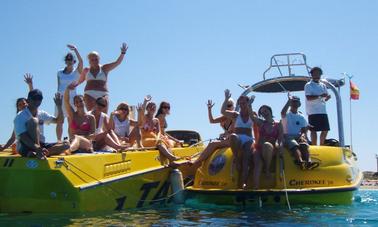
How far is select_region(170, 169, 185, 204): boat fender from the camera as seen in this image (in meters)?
10.8

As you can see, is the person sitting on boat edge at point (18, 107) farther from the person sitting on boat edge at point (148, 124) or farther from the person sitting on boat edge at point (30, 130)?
the person sitting on boat edge at point (148, 124)

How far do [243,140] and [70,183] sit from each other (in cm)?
355

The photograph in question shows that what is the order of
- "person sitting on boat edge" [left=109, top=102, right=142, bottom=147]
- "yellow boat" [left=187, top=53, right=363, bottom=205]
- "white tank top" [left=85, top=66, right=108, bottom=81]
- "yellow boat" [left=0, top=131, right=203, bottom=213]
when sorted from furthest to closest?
"white tank top" [left=85, top=66, right=108, bottom=81] < "person sitting on boat edge" [left=109, top=102, right=142, bottom=147] < "yellow boat" [left=187, top=53, right=363, bottom=205] < "yellow boat" [left=0, top=131, right=203, bottom=213]

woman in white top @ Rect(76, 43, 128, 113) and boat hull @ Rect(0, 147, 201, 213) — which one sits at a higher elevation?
woman in white top @ Rect(76, 43, 128, 113)

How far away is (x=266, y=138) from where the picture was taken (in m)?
10.4

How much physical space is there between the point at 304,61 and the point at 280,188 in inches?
214

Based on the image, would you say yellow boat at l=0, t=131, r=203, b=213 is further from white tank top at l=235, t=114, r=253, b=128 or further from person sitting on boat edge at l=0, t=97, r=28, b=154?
white tank top at l=235, t=114, r=253, b=128

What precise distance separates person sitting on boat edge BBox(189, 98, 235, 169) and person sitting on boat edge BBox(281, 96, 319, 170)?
1158 mm

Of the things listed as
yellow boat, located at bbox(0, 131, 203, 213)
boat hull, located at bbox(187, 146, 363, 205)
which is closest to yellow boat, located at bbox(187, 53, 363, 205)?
boat hull, located at bbox(187, 146, 363, 205)

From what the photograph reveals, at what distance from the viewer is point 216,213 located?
9.31 meters

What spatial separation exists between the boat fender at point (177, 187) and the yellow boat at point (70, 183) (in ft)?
3.19

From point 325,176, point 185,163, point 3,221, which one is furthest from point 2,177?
point 325,176

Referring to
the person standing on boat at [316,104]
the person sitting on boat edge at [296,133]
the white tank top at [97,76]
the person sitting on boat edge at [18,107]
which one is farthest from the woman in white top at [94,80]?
the person standing on boat at [316,104]

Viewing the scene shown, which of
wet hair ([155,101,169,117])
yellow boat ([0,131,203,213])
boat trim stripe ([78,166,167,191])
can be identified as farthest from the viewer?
wet hair ([155,101,169,117])
